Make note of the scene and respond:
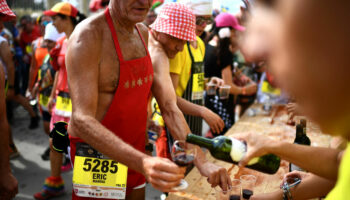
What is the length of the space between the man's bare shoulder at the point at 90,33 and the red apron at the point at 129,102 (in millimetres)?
70

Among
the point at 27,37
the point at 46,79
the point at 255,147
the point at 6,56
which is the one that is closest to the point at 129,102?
the point at 255,147

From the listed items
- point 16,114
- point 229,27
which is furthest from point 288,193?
point 16,114

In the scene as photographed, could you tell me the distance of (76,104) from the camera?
5.77ft

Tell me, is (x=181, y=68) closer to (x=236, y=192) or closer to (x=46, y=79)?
(x=236, y=192)

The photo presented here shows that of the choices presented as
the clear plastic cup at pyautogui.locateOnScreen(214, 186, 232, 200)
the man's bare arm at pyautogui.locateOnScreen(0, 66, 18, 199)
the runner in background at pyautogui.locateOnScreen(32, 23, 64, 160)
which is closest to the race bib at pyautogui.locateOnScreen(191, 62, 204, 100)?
the clear plastic cup at pyautogui.locateOnScreen(214, 186, 232, 200)

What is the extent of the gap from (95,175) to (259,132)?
2.20 meters

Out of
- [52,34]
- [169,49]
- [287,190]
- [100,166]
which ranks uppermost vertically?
[169,49]

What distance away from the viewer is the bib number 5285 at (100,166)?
2.01 metres

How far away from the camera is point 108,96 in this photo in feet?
6.50

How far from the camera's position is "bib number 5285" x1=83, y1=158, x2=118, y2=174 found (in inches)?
79.0

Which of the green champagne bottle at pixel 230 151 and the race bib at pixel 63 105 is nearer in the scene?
the green champagne bottle at pixel 230 151

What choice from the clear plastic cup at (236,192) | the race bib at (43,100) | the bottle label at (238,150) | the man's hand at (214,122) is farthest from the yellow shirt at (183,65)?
the race bib at (43,100)

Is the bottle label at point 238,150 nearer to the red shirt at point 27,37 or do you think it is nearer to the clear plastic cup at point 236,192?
the clear plastic cup at point 236,192

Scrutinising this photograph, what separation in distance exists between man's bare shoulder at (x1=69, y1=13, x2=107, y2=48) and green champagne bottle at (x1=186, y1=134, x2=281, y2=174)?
0.81m
